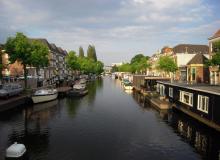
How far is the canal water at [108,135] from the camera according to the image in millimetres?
26766

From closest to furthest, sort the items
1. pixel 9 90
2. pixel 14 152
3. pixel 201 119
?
1. pixel 14 152
2. pixel 201 119
3. pixel 9 90

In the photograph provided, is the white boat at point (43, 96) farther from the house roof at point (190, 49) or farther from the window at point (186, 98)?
the house roof at point (190, 49)

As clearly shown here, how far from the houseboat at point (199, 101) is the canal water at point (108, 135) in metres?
1.13

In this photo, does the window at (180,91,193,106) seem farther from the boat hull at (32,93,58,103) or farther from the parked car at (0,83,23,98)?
the parked car at (0,83,23,98)

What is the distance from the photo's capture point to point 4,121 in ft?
133

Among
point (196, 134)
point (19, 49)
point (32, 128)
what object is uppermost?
point (19, 49)

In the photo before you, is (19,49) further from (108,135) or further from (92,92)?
(108,135)

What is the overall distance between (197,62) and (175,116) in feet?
167

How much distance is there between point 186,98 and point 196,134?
11.6m

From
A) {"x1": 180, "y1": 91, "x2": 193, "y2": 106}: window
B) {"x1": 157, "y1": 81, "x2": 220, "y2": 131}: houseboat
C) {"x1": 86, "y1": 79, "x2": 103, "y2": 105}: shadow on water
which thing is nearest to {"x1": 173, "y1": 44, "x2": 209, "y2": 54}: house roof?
{"x1": 86, "y1": 79, "x2": 103, "y2": 105}: shadow on water

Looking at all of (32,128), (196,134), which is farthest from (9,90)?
(196,134)

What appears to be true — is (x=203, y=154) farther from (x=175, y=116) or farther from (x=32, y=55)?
(x=32, y=55)

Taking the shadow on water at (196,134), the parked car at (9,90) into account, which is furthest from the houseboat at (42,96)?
the shadow on water at (196,134)

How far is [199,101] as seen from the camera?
1502 inches
